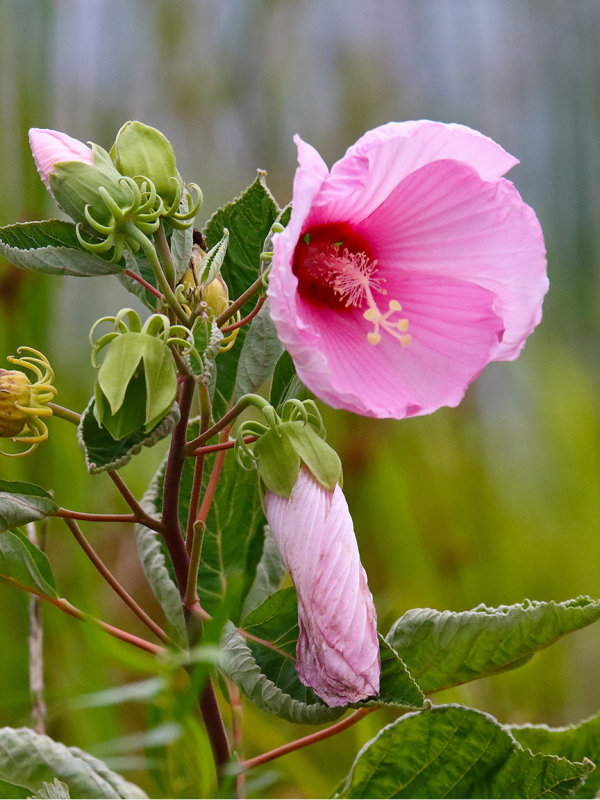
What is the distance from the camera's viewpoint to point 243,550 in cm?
73

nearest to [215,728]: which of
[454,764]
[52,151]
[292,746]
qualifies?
[292,746]

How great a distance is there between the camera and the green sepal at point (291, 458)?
520 mm

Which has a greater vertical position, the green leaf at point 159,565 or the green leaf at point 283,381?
the green leaf at point 283,381

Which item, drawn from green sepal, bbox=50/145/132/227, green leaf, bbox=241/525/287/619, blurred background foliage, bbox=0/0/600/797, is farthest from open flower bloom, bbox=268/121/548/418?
blurred background foliage, bbox=0/0/600/797

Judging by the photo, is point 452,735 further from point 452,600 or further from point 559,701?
point 559,701

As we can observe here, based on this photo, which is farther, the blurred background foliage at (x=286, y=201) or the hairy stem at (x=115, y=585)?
the blurred background foliage at (x=286, y=201)

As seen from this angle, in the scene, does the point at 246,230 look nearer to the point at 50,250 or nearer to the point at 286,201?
the point at 50,250

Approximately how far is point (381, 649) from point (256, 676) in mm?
75

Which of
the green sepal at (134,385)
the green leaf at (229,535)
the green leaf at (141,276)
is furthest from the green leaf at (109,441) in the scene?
the green leaf at (229,535)

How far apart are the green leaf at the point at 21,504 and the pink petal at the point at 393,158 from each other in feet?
0.79

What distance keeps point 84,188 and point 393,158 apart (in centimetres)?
18

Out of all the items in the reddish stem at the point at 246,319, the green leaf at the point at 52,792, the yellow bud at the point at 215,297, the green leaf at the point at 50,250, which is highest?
the green leaf at the point at 50,250

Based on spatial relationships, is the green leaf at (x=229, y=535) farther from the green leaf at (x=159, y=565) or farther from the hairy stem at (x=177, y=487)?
the hairy stem at (x=177, y=487)

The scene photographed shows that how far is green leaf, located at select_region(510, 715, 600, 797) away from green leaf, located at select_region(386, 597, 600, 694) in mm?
116
